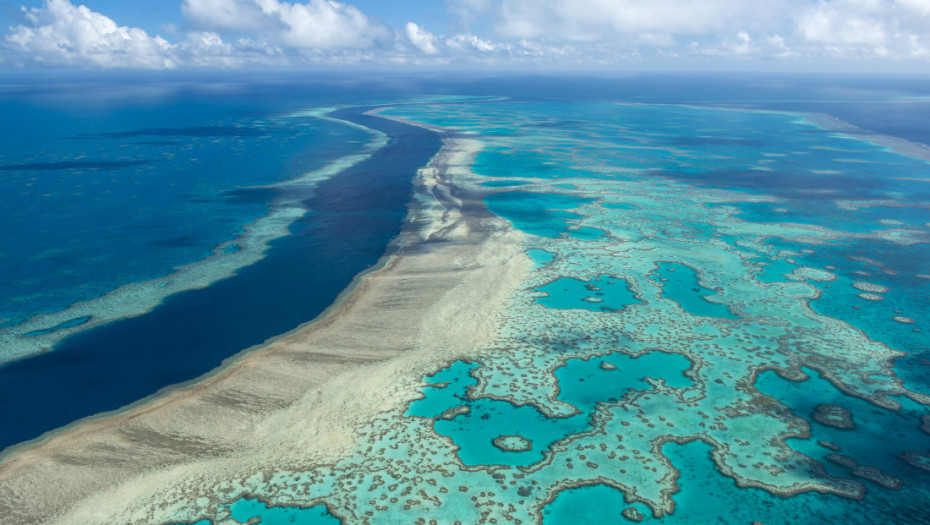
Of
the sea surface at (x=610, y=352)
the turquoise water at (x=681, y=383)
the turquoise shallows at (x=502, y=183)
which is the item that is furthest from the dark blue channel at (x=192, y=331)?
the turquoise shallows at (x=502, y=183)

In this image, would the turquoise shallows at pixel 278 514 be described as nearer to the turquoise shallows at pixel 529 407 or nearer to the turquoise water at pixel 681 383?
the turquoise water at pixel 681 383

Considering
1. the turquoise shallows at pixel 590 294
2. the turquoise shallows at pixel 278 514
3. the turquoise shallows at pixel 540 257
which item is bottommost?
the turquoise shallows at pixel 278 514

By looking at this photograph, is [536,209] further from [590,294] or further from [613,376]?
[613,376]

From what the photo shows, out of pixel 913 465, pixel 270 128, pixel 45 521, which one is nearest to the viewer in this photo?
pixel 45 521

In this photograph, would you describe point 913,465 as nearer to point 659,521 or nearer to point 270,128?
point 659,521

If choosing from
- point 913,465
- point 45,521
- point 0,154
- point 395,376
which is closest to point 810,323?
point 913,465

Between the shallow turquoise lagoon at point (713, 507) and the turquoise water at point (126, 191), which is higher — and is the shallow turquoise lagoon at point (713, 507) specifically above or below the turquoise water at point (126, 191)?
below

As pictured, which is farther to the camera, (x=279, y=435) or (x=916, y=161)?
(x=916, y=161)
